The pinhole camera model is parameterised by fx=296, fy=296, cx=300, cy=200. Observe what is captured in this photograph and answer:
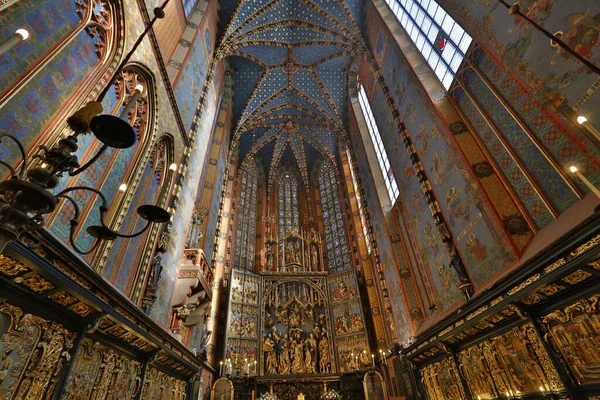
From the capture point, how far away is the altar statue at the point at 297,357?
14.4 metres

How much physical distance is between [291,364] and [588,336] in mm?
13019

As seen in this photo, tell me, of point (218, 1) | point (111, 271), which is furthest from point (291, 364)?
point (218, 1)

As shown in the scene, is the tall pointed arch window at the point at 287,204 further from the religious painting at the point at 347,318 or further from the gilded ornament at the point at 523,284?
the gilded ornament at the point at 523,284

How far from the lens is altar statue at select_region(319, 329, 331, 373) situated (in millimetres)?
14458

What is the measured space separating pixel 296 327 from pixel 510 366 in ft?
38.6

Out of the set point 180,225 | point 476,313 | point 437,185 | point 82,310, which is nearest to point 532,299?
point 476,313

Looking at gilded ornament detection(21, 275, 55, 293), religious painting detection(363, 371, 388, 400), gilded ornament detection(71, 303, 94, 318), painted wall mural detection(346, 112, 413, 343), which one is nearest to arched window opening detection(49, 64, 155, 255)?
gilded ornament detection(21, 275, 55, 293)

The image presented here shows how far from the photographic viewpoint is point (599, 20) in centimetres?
430

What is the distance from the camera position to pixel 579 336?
4.19m

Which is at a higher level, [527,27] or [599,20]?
[527,27]

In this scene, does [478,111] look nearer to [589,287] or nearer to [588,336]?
[589,287]

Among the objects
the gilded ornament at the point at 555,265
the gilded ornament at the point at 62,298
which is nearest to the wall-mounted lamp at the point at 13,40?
the gilded ornament at the point at 62,298

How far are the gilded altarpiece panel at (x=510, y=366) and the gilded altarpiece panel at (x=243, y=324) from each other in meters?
10.3

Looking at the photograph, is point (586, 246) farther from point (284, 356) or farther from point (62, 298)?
point (284, 356)
